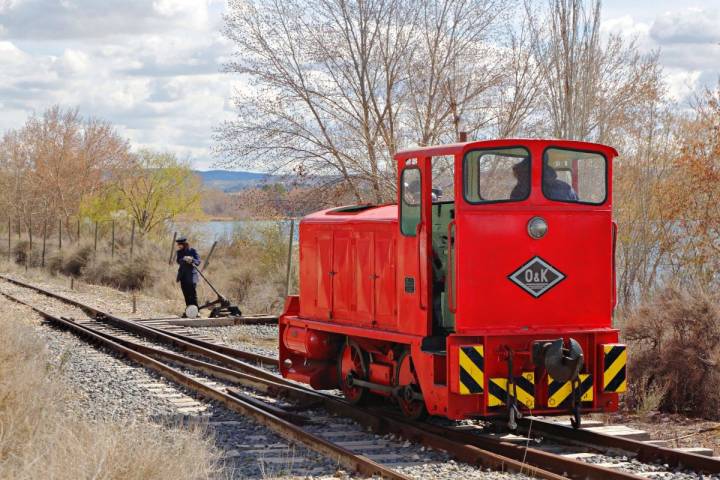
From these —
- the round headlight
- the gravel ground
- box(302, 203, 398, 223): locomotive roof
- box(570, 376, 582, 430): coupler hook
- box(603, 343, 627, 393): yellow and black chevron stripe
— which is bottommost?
the gravel ground

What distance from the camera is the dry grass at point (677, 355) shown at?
10922 millimetres

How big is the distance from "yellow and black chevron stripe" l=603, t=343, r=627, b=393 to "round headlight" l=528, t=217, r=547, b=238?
4.16ft

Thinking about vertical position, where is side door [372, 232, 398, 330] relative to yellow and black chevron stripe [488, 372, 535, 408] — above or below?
above

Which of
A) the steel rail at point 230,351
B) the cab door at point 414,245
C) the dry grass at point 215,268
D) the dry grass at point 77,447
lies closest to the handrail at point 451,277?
the cab door at point 414,245

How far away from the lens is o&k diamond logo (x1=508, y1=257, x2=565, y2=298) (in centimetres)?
891

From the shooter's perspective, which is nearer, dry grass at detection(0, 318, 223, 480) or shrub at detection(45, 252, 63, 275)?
dry grass at detection(0, 318, 223, 480)

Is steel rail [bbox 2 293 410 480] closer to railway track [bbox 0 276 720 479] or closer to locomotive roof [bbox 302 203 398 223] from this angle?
railway track [bbox 0 276 720 479]

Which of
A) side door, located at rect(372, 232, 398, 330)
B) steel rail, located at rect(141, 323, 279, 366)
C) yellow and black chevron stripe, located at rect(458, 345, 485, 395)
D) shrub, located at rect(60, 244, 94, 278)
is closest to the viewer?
yellow and black chevron stripe, located at rect(458, 345, 485, 395)

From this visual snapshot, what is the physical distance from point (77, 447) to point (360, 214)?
5205 mm

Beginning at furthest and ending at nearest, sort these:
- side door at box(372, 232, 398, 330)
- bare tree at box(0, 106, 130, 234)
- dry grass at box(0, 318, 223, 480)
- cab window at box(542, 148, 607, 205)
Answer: bare tree at box(0, 106, 130, 234) → side door at box(372, 232, 398, 330) → cab window at box(542, 148, 607, 205) → dry grass at box(0, 318, 223, 480)

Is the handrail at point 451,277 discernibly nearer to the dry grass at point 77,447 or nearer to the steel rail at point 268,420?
the steel rail at point 268,420

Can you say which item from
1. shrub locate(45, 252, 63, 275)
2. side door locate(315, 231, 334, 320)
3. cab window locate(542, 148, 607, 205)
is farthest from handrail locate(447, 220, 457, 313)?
shrub locate(45, 252, 63, 275)

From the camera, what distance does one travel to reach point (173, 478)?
6.19 meters

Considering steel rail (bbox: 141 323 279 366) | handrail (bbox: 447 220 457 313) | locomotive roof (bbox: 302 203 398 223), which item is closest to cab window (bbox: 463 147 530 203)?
handrail (bbox: 447 220 457 313)
